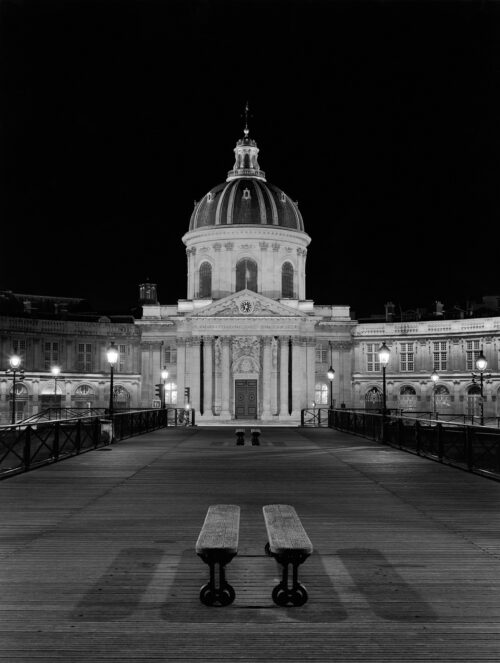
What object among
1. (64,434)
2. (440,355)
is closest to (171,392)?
(440,355)

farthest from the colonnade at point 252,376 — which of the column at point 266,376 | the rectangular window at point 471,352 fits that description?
the rectangular window at point 471,352

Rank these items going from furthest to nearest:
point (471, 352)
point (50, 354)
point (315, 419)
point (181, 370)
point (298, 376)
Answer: point (50, 354)
point (471, 352)
point (181, 370)
point (298, 376)
point (315, 419)

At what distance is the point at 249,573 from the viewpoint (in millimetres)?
10484

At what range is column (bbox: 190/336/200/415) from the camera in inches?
3260

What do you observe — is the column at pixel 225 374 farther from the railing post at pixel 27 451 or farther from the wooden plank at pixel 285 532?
the wooden plank at pixel 285 532

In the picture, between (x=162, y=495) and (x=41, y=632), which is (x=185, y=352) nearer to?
(x=162, y=495)

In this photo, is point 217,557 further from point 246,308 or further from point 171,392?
point 171,392

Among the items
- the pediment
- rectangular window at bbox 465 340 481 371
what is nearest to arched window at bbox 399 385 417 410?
rectangular window at bbox 465 340 481 371

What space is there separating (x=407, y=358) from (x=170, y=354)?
24.3m

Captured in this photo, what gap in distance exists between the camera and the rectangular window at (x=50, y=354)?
9031cm

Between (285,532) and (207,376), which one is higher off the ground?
(207,376)

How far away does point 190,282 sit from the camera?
90812 mm

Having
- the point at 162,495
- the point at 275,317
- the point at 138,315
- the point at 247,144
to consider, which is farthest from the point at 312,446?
the point at 138,315

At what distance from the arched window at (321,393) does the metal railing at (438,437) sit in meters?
40.1
